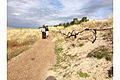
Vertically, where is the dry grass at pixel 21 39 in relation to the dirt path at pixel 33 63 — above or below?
above

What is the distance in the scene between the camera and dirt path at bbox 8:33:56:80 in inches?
85.7

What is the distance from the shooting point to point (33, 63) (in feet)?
7.33

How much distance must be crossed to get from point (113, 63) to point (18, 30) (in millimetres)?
753

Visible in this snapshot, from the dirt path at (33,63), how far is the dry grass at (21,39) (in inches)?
1.4

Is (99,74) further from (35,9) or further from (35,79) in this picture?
(35,9)

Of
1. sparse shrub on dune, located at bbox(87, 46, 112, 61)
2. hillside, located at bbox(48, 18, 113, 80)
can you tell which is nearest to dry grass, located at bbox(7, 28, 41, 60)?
A: hillside, located at bbox(48, 18, 113, 80)

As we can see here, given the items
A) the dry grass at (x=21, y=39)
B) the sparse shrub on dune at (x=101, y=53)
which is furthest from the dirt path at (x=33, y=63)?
the sparse shrub on dune at (x=101, y=53)

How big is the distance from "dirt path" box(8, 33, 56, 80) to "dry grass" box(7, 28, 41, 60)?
1.4 inches

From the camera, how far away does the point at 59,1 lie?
89.6 inches

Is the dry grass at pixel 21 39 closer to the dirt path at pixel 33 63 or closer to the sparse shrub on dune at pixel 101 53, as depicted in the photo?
the dirt path at pixel 33 63

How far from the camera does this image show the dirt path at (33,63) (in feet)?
7.14

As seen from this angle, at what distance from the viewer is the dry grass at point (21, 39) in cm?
220

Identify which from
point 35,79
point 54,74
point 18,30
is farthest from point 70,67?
point 18,30

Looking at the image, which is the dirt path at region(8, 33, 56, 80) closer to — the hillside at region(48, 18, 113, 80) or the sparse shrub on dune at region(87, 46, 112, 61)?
the hillside at region(48, 18, 113, 80)
